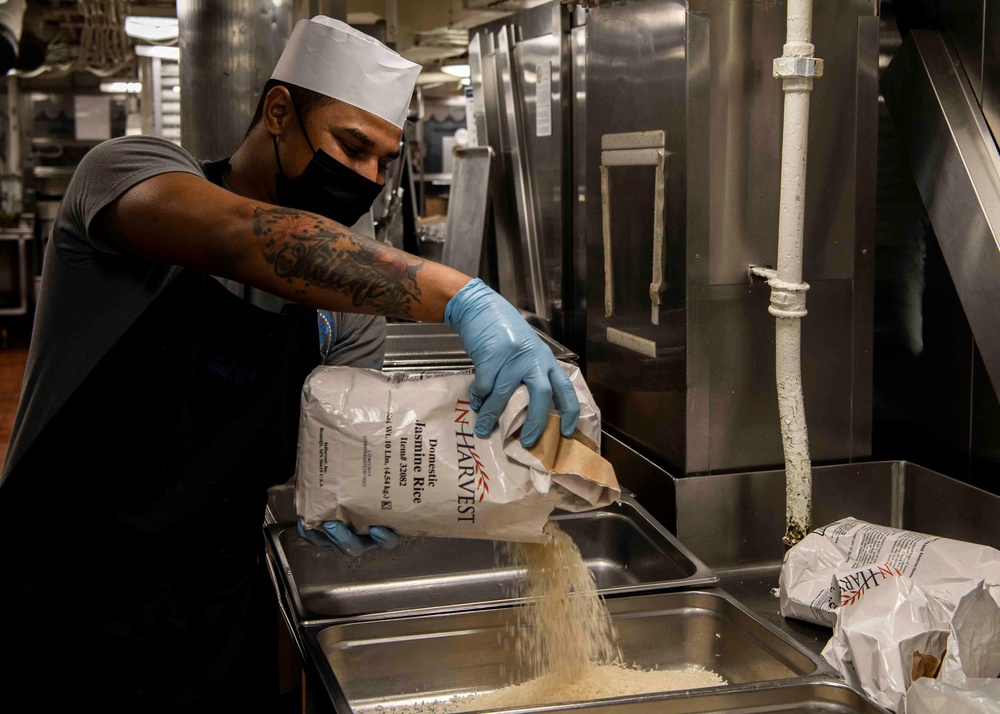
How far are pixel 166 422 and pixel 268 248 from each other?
40 cm

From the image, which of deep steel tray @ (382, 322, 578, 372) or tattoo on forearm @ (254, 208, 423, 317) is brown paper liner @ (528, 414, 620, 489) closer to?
tattoo on forearm @ (254, 208, 423, 317)

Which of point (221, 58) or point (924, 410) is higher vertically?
point (221, 58)

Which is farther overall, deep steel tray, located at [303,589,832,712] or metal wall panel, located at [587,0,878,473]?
metal wall panel, located at [587,0,878,473]

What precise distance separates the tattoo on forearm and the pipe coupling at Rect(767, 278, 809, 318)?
902 mm

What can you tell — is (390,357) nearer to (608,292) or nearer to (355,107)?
(608,292)

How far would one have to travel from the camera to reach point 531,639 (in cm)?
176

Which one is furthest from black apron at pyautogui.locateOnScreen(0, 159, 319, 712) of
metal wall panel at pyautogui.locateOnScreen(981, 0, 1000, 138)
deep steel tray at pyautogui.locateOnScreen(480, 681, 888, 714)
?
metal wall panel at pyautogui.locateOnScreen(981, 0, 1000, 138)

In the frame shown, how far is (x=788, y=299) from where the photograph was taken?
1.98 metres

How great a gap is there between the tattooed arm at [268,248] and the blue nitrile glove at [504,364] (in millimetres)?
45

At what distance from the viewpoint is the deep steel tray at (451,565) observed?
204cm

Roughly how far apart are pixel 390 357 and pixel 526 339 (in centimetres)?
132

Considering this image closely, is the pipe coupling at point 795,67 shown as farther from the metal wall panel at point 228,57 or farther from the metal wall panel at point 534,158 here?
the metal wall panel at point 228,57

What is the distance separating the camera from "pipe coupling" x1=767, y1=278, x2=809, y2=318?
1977 mm

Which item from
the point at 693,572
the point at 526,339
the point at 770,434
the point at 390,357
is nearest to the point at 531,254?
the point at 390,357
